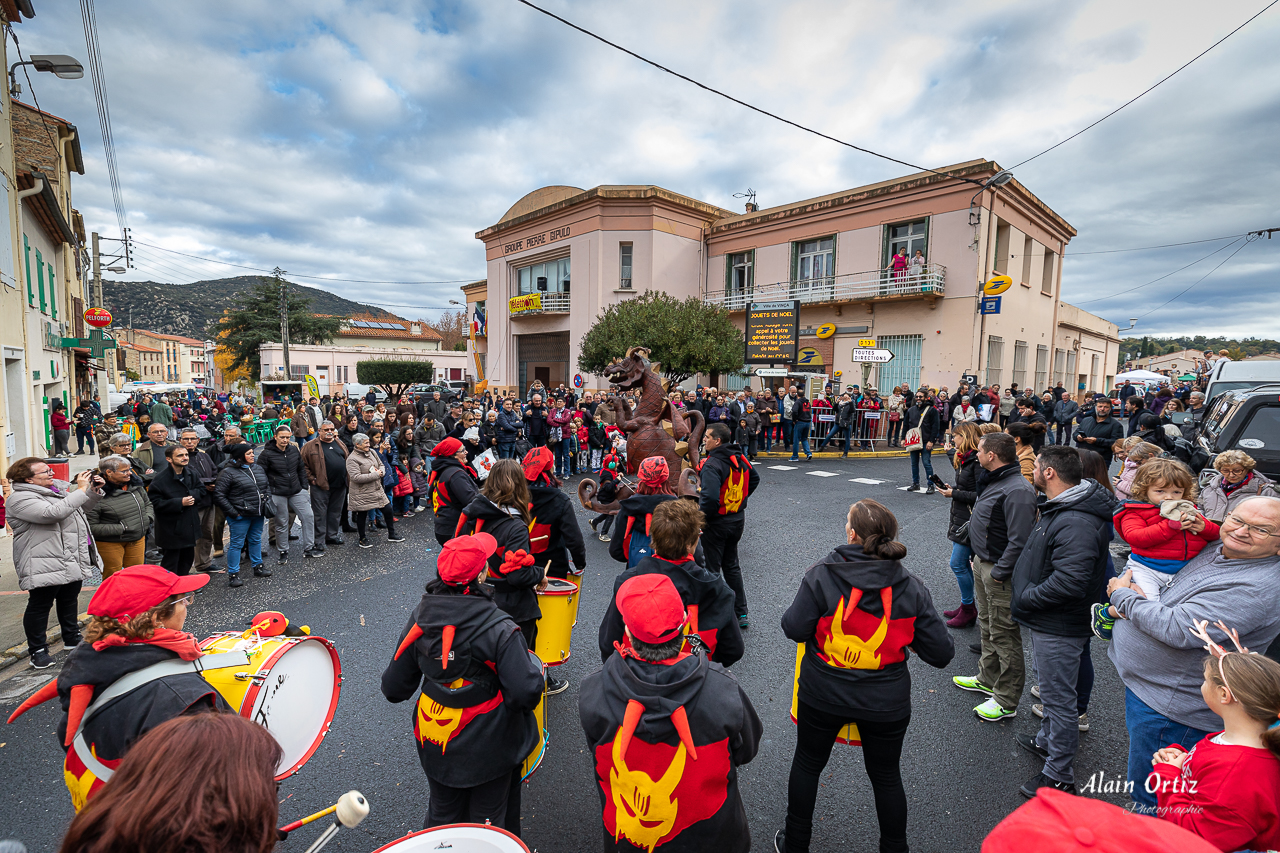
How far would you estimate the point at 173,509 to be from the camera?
5645mm

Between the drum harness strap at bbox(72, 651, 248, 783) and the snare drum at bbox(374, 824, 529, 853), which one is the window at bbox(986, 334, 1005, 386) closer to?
the snare drum at bbox(374, 824, 529, 853)

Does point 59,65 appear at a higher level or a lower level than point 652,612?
higher

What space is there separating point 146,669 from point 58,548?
143 inches

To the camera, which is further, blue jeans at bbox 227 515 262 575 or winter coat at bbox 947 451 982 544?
blue jeans at bbox 227 515 262 575

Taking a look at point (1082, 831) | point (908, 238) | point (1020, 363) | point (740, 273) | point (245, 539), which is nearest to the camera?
point (1082, 831)

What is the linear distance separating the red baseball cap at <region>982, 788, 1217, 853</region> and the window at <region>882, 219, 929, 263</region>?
74.0ft

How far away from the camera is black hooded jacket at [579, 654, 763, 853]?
6.16 feet

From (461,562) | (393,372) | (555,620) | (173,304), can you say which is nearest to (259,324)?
(393,372)

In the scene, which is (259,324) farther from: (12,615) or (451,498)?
(451,498)

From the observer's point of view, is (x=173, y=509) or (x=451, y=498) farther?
(x=173, y=509)

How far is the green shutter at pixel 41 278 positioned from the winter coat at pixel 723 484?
17681 mm

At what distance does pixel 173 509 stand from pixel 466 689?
16.8ft

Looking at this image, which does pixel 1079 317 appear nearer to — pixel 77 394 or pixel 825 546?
pixel 825 546

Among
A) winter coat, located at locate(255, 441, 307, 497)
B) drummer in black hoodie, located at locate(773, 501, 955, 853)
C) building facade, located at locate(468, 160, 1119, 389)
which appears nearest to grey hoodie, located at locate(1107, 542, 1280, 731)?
drummer in black hoodie, located at locate(773, 501, 955, 853)
